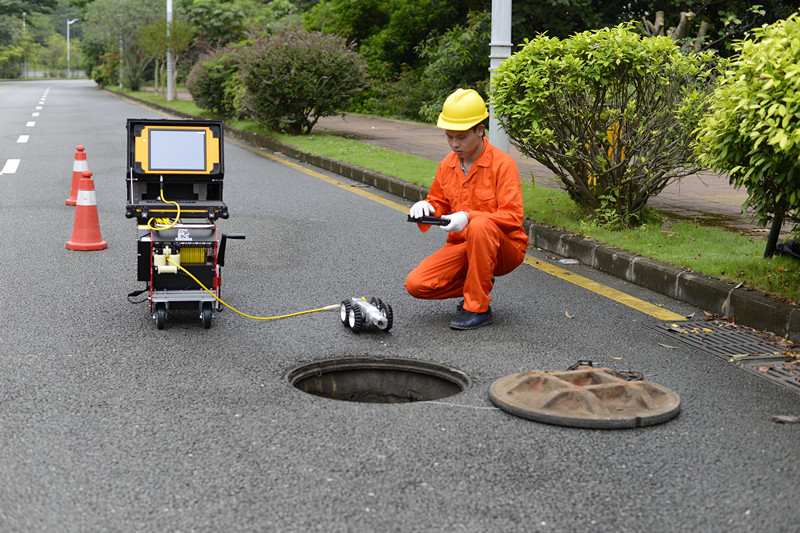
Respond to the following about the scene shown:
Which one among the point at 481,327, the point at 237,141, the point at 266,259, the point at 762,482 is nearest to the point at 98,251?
the point at 266,259

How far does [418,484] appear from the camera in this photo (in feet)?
9.89

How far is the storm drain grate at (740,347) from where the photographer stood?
4.29 meters

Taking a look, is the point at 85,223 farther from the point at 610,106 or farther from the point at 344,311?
the point at 610,106

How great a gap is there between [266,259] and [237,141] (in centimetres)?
1120

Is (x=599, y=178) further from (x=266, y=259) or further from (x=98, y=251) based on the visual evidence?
(x=98, y=251)

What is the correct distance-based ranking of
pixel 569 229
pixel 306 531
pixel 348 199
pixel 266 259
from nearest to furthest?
pixel 306 531 < pixel 266 259 < pixel 569 229 < pixel 348 199

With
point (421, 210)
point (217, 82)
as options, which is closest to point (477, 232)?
point (421, 210)

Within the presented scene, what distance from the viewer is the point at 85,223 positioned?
7.07m

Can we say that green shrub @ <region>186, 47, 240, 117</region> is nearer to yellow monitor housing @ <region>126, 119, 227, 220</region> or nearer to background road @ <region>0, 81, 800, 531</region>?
background road @ <region>0, 81, 800, 531</region>

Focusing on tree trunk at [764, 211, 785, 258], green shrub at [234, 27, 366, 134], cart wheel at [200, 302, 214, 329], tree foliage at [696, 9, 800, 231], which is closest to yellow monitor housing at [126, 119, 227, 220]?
cart wheel at [200, 302, 214, 329]

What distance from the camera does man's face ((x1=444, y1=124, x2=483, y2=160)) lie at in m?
4.96

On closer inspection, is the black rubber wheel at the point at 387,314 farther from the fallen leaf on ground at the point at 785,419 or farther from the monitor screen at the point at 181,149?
the fallen leaf on ground at the point at 785,419

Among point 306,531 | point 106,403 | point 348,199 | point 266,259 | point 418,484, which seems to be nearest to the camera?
point 306,531

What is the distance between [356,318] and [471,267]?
0.77 metres
